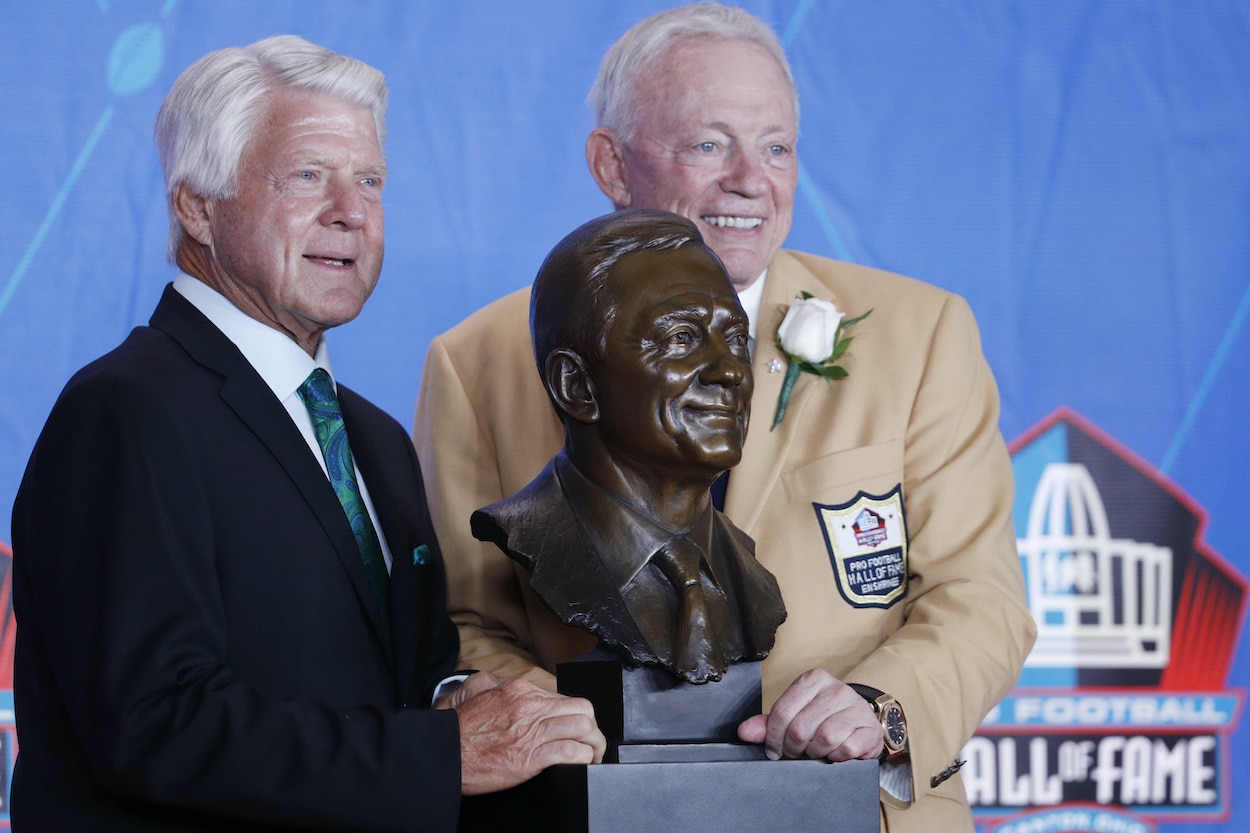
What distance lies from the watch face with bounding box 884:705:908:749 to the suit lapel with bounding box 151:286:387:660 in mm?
790

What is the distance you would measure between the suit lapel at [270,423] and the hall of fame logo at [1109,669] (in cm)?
211

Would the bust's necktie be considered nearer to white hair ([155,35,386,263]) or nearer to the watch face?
the watch face

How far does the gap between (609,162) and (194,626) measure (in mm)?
1277

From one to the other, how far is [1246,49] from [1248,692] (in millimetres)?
1697

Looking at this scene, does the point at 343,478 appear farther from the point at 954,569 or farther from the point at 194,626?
the point at 954,569

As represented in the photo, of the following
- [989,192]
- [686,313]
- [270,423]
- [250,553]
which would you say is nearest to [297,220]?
[270,423]

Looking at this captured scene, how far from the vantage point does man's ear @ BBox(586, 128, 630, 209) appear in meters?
2.84

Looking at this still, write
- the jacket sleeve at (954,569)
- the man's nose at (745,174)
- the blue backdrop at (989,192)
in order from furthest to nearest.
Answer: the blue backdrop at (989,192)
the man's nose at (745,174)
the jacket sleeve at (954,569)

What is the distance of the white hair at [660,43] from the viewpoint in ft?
8.92

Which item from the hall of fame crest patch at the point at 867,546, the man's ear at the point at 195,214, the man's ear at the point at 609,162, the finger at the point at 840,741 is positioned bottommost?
the finger at the point at 840,741

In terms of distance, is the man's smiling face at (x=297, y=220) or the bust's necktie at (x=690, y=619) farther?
the man's smiling face at (x=297, y=220)

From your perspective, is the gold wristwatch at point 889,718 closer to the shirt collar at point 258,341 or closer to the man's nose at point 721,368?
the man's nose at point 721,368

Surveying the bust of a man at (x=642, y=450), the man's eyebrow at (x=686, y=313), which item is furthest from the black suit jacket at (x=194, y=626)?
the man's eyebrow at (x=686, y=313)

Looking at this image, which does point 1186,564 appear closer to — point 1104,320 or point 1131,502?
point 1131,502
